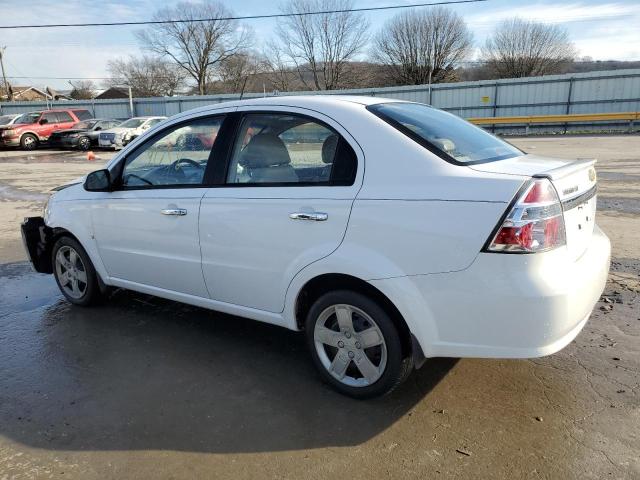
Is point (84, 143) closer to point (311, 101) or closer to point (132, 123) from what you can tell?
point (132, 123)

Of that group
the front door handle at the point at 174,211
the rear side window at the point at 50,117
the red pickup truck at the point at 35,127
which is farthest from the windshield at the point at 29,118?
the front door handle at the point at 174,211

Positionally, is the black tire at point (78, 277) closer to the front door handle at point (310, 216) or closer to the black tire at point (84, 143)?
the front door handle at point (310, 216)

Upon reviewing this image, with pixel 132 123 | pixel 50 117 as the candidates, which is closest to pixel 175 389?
pixel 132 123

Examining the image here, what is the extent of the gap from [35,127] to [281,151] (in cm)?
2783

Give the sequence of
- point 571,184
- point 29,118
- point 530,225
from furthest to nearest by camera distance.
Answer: point 29,118 < point 571,184 < point 530,225

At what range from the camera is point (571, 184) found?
107 inches

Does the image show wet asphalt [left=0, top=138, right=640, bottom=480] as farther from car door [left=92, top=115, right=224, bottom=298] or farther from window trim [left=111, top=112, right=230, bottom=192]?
window trim [left=111, top=112, right=230, bottom=192]

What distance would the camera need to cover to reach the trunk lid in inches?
104

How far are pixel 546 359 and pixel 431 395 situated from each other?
96 centimetres

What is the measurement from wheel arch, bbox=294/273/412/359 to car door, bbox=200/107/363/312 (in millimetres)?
117

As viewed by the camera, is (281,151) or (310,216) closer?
(310,216)

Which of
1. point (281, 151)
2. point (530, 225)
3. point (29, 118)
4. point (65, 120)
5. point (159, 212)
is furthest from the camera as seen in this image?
point (65, 120)

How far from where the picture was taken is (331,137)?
3.07 metres

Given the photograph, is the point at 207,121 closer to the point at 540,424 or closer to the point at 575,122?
the point at 540,424
